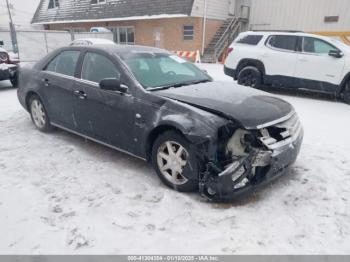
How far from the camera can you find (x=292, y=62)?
338 inches

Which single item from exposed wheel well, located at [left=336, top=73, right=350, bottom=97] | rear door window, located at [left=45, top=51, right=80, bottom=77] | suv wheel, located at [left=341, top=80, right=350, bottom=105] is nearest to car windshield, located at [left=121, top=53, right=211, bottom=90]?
rear door window, located at [left=45, top=51, right=80, bottom=77]

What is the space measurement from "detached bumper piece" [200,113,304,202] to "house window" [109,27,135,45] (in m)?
20.3

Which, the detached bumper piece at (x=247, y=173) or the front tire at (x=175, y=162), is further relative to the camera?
the front tire at (x=175, y=162)

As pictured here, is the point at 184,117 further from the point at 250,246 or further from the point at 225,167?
the point at 250,246

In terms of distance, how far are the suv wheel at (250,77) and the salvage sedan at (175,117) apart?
4.75m

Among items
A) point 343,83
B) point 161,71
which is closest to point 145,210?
point 161,71

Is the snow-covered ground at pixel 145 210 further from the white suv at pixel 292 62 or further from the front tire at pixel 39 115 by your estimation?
the white suv at pixel 292 62

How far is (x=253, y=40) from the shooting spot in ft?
30.7

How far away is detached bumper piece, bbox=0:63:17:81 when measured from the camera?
9.18 m

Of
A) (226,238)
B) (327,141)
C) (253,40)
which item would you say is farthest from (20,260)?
(253,40)

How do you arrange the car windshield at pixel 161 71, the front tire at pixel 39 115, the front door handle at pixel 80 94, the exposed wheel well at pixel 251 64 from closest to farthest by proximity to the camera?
1. the car windshield at pixel 161 71
2. the front door handle at pixel 80 94
3. the front tire at pixel 39 115
4. the exposed wheel well at pixel 251 64

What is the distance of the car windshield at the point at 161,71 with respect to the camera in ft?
13.2

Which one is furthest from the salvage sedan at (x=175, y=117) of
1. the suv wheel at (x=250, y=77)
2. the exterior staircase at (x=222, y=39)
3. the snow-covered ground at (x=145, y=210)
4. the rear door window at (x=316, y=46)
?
the exterior staircase at (x=222, y=39)

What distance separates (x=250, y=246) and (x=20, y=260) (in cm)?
190
